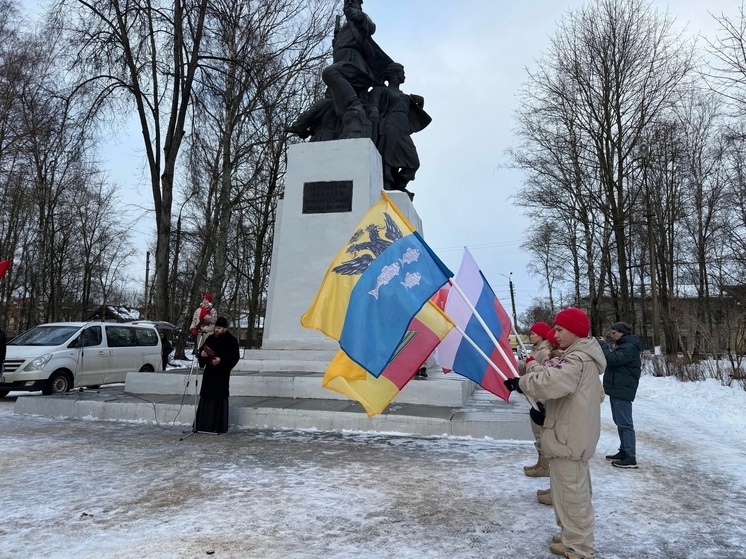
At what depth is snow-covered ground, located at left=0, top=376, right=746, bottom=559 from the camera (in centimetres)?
327

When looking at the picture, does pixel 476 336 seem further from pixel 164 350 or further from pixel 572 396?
pixel 164 350

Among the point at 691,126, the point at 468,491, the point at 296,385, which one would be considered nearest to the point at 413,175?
the point at 296,385

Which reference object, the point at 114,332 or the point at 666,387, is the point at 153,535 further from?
the point at 666,387

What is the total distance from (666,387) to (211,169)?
805 inches

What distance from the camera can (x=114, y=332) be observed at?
13258 mm

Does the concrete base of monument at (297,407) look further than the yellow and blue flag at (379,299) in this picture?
Yes

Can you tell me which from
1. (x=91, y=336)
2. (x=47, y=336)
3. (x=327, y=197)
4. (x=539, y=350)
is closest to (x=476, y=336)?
(x=539, y=350)

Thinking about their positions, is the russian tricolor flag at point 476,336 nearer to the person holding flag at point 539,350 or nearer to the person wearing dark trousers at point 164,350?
the person holding flag at point 539,350

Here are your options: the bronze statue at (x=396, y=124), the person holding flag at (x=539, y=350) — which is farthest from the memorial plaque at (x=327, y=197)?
the person holding flag at (x=539, y=350)

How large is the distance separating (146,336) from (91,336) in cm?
202

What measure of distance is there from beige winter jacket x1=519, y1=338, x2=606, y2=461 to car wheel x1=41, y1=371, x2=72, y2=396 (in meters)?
11.0

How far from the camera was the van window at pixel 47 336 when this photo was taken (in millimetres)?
11594

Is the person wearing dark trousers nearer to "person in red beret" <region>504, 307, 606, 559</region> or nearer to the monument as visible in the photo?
the monument

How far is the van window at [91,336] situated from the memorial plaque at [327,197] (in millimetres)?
6386
